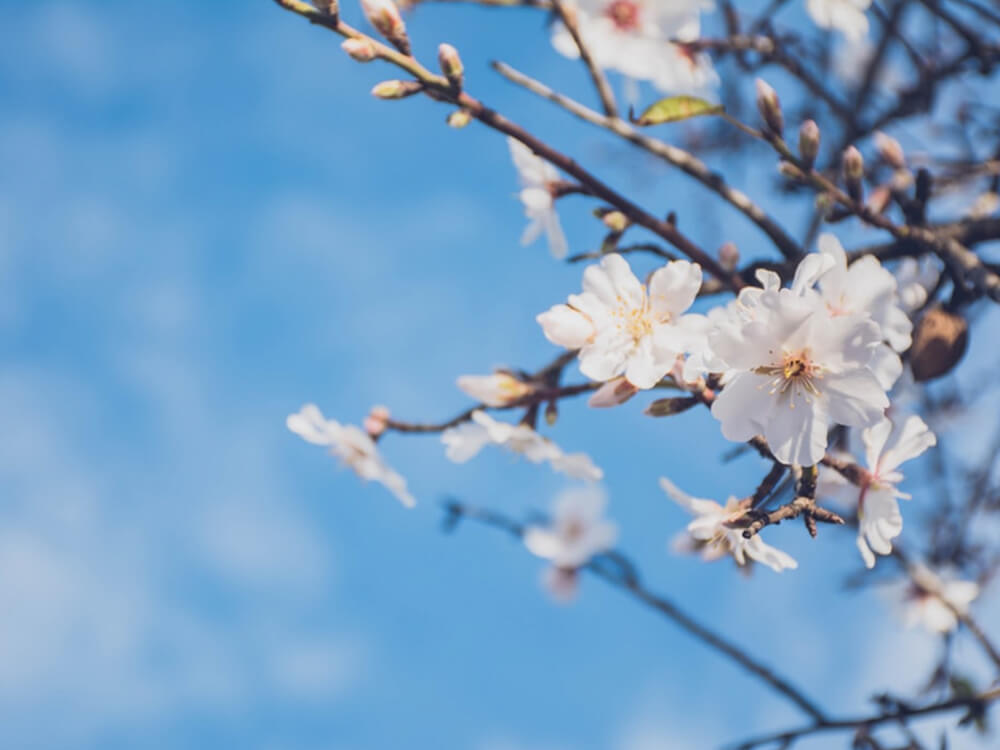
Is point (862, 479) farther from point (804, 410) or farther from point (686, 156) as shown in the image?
point (686, 156)

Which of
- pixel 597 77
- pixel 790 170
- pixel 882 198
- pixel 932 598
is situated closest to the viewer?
pixel 790 170

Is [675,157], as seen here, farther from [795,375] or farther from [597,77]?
[795,375]

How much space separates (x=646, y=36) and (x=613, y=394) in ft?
3.09

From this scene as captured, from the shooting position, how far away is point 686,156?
1430mm

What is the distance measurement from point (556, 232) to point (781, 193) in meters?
1.22

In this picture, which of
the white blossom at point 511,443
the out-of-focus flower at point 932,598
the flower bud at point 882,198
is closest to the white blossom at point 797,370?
the white blossom at point 511,443

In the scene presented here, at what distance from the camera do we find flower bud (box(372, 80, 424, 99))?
117 centimetres

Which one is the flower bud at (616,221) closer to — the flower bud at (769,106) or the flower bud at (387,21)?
the flower bud at (769,106)

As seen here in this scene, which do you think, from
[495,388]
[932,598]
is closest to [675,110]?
[495,388]

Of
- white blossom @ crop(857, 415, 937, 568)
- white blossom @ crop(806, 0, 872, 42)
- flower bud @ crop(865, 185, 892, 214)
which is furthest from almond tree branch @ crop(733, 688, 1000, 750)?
white blossom @ crop(806, 0, 872, 42)

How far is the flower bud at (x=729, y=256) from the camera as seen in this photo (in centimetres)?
Result: 138

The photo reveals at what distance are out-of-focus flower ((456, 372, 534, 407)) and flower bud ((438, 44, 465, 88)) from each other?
18.6 inches

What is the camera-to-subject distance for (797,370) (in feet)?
3.38

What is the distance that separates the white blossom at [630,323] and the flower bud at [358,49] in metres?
0.41
